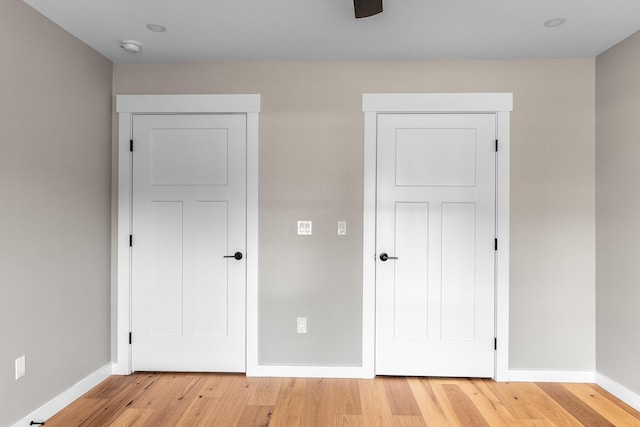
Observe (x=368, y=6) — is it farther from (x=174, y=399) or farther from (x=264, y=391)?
(x=174, y=399)

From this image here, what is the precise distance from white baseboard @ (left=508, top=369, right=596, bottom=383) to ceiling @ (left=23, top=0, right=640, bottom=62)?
234cm

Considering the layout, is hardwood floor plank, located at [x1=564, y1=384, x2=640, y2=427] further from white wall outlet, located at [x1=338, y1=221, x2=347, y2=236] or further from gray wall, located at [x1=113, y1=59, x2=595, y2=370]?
white wall outlet, located at [x1=338, y1=221, x2=347, y2=236]

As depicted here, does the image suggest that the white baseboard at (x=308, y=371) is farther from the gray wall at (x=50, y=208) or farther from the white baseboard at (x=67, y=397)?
the gray wall at (x=50, y=208)

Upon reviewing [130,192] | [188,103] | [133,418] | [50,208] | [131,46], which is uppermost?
Result: [131,46]

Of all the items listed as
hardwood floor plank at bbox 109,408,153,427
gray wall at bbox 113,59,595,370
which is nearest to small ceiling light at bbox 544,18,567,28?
gray wall at bbox 113,59,595,370

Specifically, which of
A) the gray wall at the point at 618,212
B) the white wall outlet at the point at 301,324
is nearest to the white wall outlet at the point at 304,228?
the white wall outlet at the point at 301,324

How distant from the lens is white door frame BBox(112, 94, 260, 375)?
3.01m

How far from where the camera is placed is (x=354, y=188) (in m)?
3.00

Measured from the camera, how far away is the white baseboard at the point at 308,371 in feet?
9.77

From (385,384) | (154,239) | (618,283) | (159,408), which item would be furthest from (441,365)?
(154,239)

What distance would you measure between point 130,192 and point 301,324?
1.66 meters

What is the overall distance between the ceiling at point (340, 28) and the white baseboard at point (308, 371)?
2332 millimetres

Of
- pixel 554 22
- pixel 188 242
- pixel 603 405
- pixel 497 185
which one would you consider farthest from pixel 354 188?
pixel 603 405

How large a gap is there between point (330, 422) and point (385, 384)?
26.5 inches
